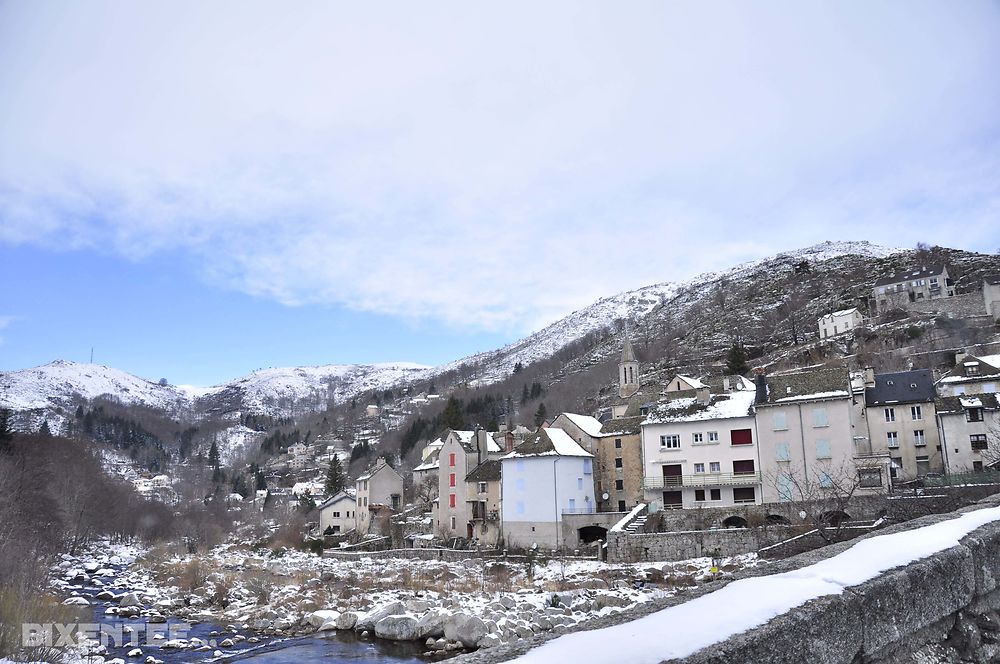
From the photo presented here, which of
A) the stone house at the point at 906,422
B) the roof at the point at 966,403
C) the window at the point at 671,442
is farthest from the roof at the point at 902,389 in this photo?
the window at the point at 671,442

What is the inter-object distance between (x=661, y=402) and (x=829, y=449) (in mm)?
11988

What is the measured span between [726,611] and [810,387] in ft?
141

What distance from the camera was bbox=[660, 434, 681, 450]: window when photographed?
153 feet

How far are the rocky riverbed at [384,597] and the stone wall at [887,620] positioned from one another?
13.8m

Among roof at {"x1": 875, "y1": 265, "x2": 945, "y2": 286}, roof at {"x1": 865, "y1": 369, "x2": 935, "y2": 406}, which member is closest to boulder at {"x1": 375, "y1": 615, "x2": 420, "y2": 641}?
roof at {"x1": 865, "y1": 369, "x2": 935, "y2": 406}

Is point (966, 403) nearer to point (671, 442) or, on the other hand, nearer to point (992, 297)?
point (671, 442)

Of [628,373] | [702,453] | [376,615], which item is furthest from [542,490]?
[628,373]

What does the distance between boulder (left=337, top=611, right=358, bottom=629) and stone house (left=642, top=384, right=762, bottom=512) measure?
21.9 metres

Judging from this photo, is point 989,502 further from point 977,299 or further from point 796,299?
point 796,299

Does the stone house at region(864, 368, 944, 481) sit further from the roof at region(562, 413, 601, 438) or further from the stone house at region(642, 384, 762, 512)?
the roof at region(562, 413, 601, 438)

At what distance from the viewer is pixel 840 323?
4567 inches

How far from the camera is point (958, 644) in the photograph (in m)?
5.38

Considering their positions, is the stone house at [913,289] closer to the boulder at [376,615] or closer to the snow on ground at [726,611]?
the boulder at [376,615]

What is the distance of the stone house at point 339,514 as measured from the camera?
7837 cm
